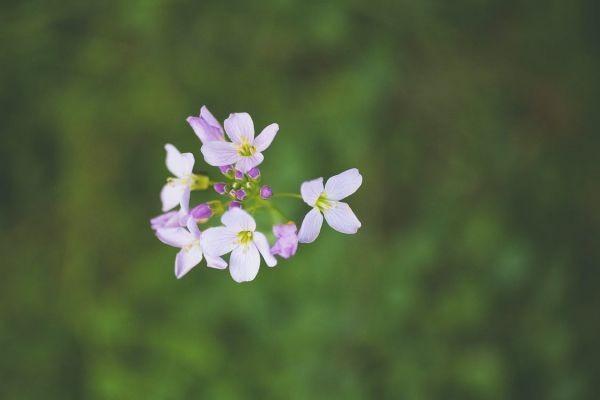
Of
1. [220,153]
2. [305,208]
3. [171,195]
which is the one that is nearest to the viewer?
[220,153]

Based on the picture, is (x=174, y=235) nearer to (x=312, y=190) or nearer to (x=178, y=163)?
(x=178, y=163)

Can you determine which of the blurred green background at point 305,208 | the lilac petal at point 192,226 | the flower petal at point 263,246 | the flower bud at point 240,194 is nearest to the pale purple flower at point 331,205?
the flower petal at point 263,246

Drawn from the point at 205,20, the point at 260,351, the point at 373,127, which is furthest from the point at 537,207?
the point at 205,20

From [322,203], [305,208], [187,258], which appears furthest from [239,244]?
[305,208]

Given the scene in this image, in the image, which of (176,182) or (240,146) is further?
(176,182)

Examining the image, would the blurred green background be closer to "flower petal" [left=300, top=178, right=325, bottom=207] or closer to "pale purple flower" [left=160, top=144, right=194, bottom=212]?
"pale purple flower" [left=160, top=144, right=194, bottom=212]

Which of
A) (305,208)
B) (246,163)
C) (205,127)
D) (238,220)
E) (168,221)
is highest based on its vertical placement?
(305,208)
